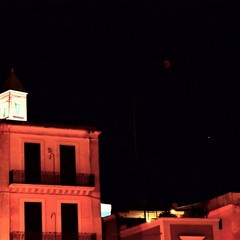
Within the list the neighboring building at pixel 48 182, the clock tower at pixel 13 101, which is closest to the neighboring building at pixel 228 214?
the neighboring building at pixel 48 182

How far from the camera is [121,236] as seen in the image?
47.9 meters

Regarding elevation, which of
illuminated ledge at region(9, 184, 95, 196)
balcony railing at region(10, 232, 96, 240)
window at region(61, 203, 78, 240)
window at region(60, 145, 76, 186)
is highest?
window at region(60, 145, 76, 186)

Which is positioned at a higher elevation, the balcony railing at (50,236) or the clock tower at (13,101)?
the clock tower at (13,101)

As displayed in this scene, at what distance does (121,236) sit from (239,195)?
7849mm

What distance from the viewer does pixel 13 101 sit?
81.2 meters

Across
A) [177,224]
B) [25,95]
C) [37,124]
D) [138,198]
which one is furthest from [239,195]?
[25,95]

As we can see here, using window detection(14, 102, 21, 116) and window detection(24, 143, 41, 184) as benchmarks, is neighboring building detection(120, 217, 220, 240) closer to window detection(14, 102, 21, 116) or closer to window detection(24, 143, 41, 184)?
window detection(24, 143, 41, 184)

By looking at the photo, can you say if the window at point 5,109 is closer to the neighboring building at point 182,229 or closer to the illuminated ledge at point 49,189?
the illuminated ledge at point 49,189

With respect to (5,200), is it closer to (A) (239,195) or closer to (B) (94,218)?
(B) (94,218)

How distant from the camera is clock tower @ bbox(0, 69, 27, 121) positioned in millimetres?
81125

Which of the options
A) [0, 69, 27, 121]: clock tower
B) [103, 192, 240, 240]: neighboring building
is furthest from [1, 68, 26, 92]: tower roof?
[103, 192, 240, 240]: neighboring building

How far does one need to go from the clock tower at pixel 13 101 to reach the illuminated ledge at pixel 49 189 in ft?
119

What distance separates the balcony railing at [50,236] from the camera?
140ft

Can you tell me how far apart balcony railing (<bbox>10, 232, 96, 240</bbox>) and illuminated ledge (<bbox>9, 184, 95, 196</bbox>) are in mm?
2449
